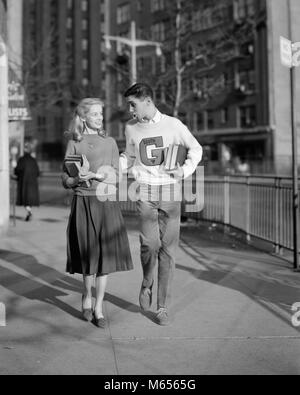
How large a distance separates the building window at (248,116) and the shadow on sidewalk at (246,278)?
46769 millimetres

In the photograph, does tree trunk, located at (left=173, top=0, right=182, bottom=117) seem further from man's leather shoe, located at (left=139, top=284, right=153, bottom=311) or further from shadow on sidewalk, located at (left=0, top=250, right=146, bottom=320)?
man's leather shoe, located at (left=139, top=284, right=153, bottom=311)

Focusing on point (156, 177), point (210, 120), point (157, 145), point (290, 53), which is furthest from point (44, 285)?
point (210, 120)

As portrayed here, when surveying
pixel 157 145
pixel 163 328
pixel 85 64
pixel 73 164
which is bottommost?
pixel 163 328

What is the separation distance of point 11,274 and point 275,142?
46249 millimetres

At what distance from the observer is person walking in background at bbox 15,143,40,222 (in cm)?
1357

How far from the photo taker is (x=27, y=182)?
13875mm

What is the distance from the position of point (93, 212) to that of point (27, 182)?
362 inches

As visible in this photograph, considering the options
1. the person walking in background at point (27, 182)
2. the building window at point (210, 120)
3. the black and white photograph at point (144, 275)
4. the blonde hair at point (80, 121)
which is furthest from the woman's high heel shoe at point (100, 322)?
the building window at point (210, 120)

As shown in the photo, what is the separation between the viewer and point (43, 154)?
88000 millimetres

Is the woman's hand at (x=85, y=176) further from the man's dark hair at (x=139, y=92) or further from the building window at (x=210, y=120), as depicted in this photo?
the building window at (x=210, y=120)

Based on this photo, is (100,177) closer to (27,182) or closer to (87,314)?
(87,314)

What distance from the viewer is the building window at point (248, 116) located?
54.3 meters

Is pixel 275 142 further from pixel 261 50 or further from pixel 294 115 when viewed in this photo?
pixel 294 115

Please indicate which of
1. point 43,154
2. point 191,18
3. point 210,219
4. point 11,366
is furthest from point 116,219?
point 43,154
